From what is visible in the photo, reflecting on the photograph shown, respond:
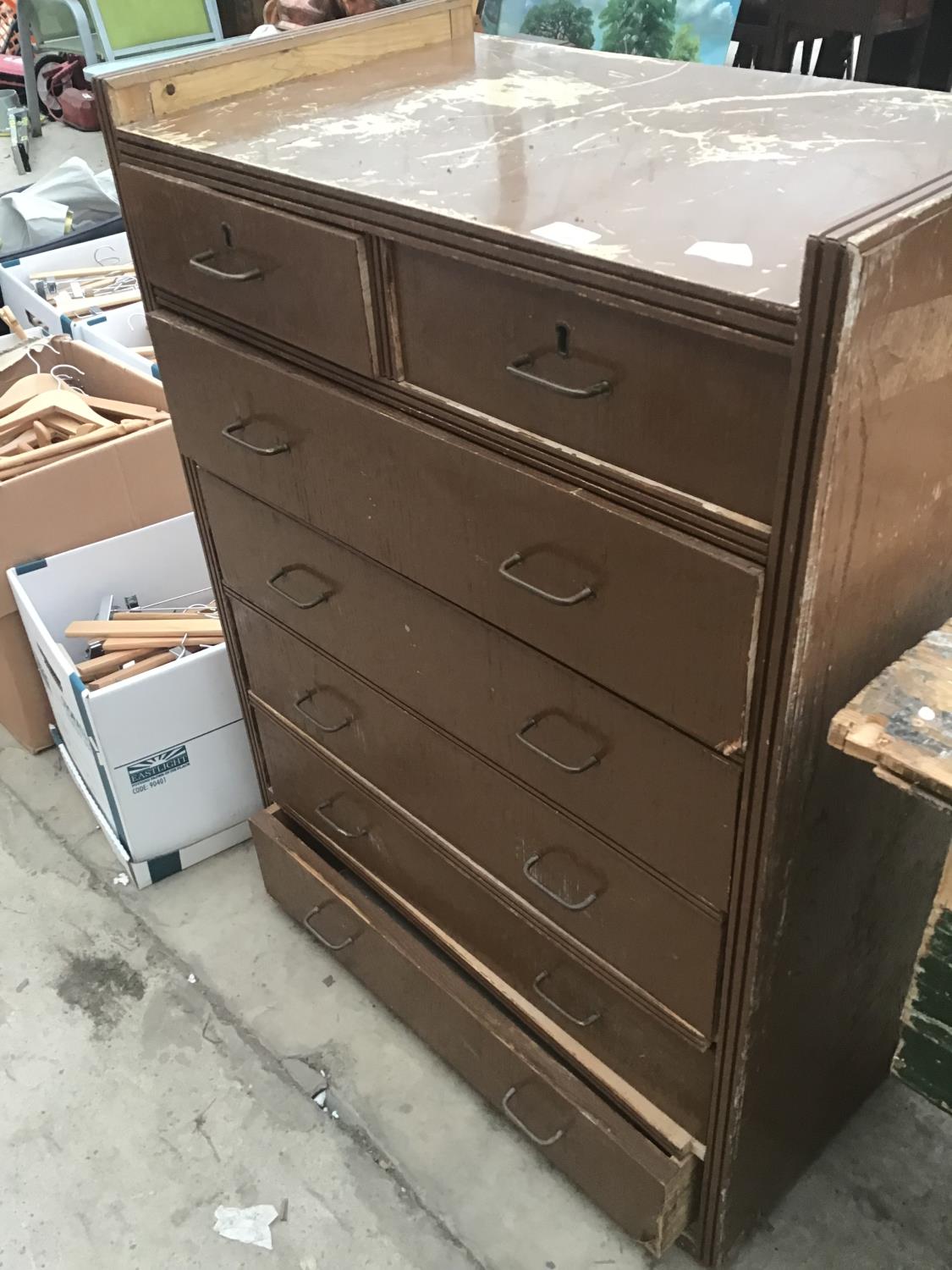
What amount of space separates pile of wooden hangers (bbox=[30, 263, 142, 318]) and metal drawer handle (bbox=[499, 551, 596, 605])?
6.65ft

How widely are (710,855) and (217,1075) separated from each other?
0.96 m

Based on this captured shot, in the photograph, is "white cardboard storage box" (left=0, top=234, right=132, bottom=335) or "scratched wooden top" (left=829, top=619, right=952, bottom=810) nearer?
"scratched wooden top" (left=829, top=619, right=952, bottom=810)

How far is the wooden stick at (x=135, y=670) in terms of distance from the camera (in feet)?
5.82

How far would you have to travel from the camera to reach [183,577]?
83.5 inches

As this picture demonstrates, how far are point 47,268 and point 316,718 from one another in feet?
6.90

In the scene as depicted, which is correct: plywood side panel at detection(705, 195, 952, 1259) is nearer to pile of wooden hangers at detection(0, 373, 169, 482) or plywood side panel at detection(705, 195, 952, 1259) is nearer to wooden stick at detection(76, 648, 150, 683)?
wooden stick at detection(76, 648, 150, 683)

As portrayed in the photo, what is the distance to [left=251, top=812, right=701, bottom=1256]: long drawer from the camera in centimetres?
120

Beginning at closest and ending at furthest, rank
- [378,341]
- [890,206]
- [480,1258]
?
[890,206]
[378,341]
[480,1258]

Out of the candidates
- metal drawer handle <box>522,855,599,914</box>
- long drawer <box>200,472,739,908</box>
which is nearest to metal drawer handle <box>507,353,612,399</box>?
long drawer <box>200,472,739,908</box>

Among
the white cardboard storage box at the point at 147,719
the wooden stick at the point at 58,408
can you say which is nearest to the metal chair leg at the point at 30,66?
the wooden stick at the point at 58,408

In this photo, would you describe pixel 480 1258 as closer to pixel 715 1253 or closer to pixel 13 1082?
pixel 715 1253

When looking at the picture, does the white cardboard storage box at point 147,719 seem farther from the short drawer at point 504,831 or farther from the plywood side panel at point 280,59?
the plywood side panel at point 280,59

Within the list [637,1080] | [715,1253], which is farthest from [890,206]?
[715,1253]

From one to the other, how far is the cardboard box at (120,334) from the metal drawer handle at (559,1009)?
1.61m
